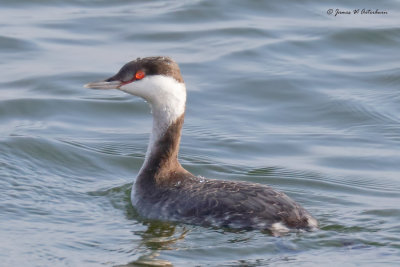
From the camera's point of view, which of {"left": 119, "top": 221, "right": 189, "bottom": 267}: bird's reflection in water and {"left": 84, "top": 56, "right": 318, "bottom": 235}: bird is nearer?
{"left": 119, "top": 221, "right": 189, "bottom": 267}: bird's reflection in water

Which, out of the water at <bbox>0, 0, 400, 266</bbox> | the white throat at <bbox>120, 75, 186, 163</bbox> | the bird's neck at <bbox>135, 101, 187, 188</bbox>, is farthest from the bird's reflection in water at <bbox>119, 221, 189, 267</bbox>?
the white throat at <bbox>120, 75, 186, 163</bbox>

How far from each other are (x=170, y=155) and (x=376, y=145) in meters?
3.32


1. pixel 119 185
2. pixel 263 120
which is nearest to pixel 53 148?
pixel 119 185

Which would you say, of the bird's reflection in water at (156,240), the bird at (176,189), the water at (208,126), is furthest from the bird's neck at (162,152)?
the bird's reflection in water at (156,240)

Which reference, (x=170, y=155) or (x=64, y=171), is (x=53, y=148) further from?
(x=170, y=155)

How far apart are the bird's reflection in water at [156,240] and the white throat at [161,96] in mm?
970

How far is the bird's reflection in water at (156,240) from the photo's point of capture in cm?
743

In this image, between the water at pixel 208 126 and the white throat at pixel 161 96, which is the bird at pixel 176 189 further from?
the water at pixel 208 126

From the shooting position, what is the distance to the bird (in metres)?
7.79

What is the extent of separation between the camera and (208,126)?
11.6 m

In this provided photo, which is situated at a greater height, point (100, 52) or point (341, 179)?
point (100, 52)

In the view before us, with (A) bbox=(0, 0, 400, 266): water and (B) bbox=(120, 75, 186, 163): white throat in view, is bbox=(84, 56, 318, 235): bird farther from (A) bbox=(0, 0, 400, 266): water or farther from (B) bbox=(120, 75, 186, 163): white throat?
(A) bbox=(0, 0, 400, 266): water

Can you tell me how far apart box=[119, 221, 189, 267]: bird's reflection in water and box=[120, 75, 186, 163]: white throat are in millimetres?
970

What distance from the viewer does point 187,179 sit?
8484 mm
